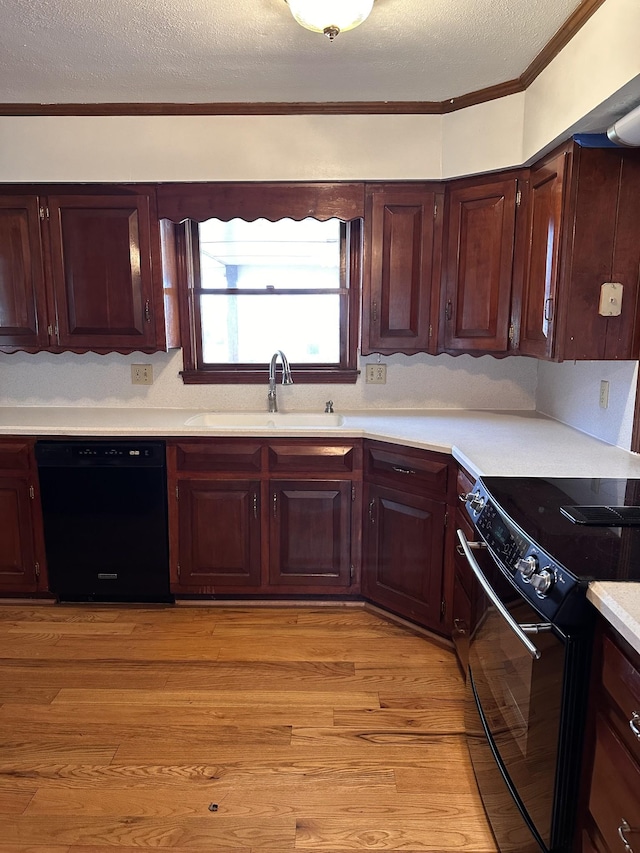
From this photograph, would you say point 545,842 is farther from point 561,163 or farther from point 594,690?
point 561,163

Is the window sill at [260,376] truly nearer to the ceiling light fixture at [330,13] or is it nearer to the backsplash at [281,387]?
the backsplash at [281,387]

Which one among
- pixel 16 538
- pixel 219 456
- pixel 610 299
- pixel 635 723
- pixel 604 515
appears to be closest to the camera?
pixel 635 723

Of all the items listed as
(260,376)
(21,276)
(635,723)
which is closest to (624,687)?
(635,723)

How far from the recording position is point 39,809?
1.65m

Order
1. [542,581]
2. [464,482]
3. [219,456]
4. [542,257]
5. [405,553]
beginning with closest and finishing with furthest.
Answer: [542,581]
[464,482]
[542,257]
[405,553]
[219,456]

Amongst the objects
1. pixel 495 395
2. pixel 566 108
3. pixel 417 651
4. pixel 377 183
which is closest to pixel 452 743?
pixel 417 651

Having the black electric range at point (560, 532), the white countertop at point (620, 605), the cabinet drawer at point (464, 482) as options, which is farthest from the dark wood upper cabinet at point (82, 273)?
the white countertop at point (620, 605)

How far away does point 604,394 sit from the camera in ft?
7.61

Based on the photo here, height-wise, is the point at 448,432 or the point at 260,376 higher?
the point at 260,376

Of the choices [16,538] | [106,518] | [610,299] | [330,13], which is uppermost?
[330,13]

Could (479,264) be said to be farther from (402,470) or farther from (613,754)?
(613,754)

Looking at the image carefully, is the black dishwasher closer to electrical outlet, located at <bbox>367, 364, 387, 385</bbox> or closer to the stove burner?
electrical outlet, located at <bbox>367, 364, 387, 385</bbox>

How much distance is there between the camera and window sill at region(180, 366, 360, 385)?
310cm

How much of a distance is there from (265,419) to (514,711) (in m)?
1.90
